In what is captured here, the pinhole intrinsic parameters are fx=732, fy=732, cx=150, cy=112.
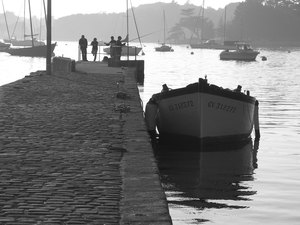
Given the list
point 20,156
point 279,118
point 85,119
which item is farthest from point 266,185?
point 279,118

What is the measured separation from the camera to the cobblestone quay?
25.7ft

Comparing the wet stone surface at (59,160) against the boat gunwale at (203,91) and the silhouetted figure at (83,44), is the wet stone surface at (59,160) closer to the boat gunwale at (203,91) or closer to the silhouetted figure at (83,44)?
the boat gunwale at (203,91)

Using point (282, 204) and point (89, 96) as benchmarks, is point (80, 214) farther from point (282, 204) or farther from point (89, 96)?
point (89, 96)

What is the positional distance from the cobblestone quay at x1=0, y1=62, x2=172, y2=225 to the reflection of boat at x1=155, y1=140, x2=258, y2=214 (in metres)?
1.25

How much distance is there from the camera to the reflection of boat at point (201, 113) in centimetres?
1847

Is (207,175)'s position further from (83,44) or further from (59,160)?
(83,44)

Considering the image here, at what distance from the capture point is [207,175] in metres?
15.6

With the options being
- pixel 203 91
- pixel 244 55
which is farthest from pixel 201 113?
pixel 244 55

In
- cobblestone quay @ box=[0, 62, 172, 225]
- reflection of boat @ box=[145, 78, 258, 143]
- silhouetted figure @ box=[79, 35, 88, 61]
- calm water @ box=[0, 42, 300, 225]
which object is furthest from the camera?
silhouetted figure @ box=[79, 35, 88, 61]

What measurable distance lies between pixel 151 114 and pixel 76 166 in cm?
966

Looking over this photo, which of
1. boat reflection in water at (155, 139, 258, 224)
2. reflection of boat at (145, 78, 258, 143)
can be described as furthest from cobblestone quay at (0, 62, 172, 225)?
boat reflection in water at (155, 139, 258, 224)

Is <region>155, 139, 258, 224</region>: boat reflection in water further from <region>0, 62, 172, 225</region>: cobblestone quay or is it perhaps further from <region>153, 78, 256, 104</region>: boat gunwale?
<region>153, 78, 256, 104</region>: boat gunwale

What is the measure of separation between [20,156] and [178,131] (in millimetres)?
8795

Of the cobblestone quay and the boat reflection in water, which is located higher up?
the cobblestone quay
